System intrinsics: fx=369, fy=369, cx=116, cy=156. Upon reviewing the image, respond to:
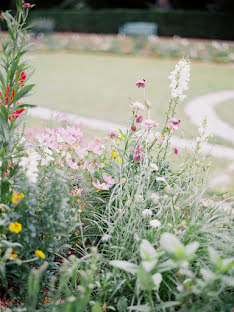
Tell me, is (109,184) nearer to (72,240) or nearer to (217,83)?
(72,240)

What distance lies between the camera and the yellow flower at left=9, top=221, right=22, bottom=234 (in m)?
1.67

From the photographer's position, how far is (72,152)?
2.49m

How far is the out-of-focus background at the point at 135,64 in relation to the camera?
19.4ft

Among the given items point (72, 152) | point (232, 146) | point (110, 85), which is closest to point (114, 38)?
point (110, 85)

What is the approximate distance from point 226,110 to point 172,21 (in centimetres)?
1391

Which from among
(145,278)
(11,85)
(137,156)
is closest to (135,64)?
(137,156)

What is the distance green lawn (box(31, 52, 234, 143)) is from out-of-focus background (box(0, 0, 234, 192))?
19mm

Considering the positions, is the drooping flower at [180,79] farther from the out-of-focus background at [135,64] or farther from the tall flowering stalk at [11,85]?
the tall flowering stalk at [11,85]

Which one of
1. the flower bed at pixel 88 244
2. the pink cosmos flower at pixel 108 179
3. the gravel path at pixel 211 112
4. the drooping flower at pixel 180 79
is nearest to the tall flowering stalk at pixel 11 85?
the flower bed at pixel 88 244

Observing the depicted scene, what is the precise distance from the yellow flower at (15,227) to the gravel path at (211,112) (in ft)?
12.4

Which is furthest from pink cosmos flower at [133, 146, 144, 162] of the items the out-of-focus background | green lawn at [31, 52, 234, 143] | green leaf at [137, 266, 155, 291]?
green lawn at [31, 52, 234, 143]

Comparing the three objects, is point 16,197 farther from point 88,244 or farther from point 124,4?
point 124,4

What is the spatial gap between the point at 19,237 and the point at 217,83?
28.8 ft

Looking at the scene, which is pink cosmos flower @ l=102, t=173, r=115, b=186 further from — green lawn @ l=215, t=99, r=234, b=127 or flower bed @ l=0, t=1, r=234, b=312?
green lawn @ l=215, t=99, r=234, b=127
